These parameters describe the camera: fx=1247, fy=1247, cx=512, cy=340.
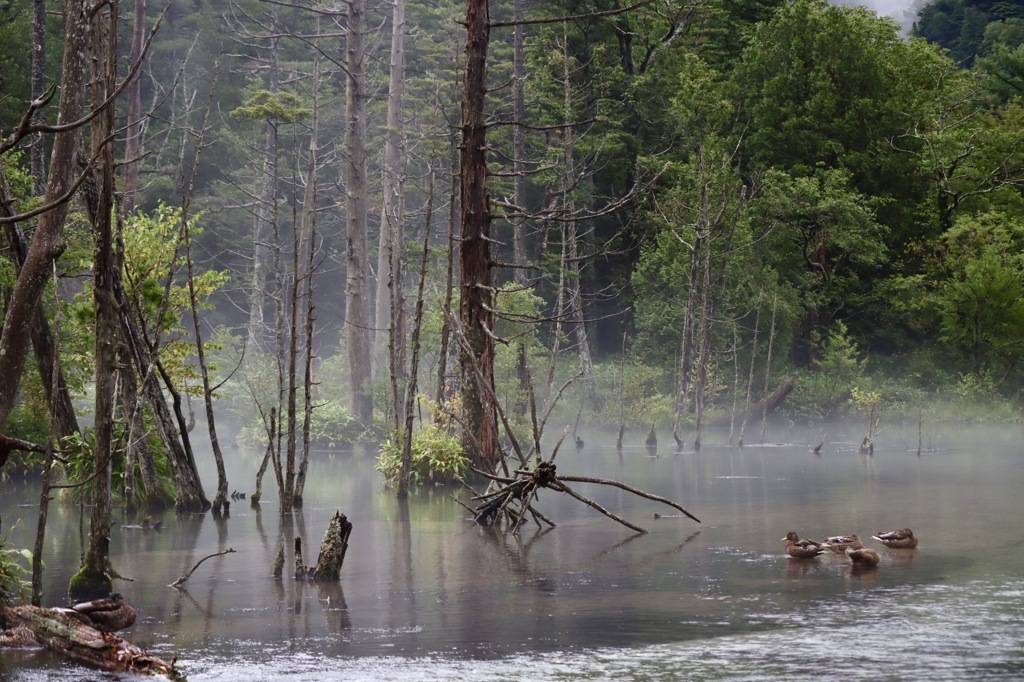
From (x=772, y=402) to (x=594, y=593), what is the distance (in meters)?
33.7

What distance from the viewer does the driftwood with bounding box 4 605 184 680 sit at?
10391 millimetres

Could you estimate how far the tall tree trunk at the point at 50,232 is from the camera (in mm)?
13570

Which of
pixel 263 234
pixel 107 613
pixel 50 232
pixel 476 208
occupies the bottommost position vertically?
pixel 107 613

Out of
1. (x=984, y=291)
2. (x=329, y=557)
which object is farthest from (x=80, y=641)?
(x=984, y=291)

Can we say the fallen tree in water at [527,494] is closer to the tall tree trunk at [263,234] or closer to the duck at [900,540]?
the duck at [900,540]

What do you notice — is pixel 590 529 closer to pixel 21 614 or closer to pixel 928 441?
pixel 21 614

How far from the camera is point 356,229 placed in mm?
43188

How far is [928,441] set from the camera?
130ft

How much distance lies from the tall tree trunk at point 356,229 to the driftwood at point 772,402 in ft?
46.2

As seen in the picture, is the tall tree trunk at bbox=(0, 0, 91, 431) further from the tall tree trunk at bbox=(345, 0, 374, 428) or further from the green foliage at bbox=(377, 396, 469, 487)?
the tall tree trunk at bbox=(345, 0, 374, 428)

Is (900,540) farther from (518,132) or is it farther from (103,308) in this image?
(518,132)

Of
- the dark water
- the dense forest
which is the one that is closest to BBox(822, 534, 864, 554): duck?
the dark water

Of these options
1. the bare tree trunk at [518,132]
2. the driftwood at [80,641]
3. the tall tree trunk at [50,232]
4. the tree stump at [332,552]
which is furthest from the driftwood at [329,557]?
the bare tree trunk at [518,132]

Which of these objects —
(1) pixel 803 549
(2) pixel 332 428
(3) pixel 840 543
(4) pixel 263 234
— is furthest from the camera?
(4) pixel 263 234
